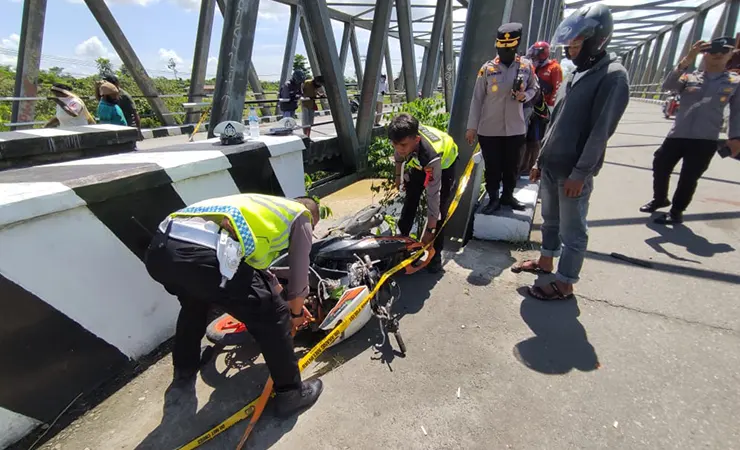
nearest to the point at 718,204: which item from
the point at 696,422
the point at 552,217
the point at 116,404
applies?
→ the point at 552,217

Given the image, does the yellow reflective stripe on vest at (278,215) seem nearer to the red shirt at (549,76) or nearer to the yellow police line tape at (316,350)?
the yellow police line tape at (316,350)

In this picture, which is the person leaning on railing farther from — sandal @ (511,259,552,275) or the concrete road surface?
sandal @ (511,259,552,275)

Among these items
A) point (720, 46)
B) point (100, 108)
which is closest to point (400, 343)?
point (720, 46)

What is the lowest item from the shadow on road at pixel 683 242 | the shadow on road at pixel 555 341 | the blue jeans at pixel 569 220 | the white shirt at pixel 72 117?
the shadow on road at pixel 683 242

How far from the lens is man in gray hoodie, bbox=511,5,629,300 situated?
2385 mm

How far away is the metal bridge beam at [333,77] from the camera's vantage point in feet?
15.2

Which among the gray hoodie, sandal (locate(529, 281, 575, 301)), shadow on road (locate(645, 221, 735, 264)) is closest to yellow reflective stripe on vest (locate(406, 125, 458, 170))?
the gray hoodie

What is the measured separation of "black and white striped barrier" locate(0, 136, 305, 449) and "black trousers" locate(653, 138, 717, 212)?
198 inches

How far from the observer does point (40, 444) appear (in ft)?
5.68

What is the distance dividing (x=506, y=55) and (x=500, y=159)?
3.23 feet

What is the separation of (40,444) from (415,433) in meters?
1.75

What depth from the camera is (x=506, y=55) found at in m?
3.42

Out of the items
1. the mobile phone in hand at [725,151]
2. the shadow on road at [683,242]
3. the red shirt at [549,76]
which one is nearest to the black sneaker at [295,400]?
the shadow on road at [683,242]

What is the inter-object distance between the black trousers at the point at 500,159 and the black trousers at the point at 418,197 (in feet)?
2.21
